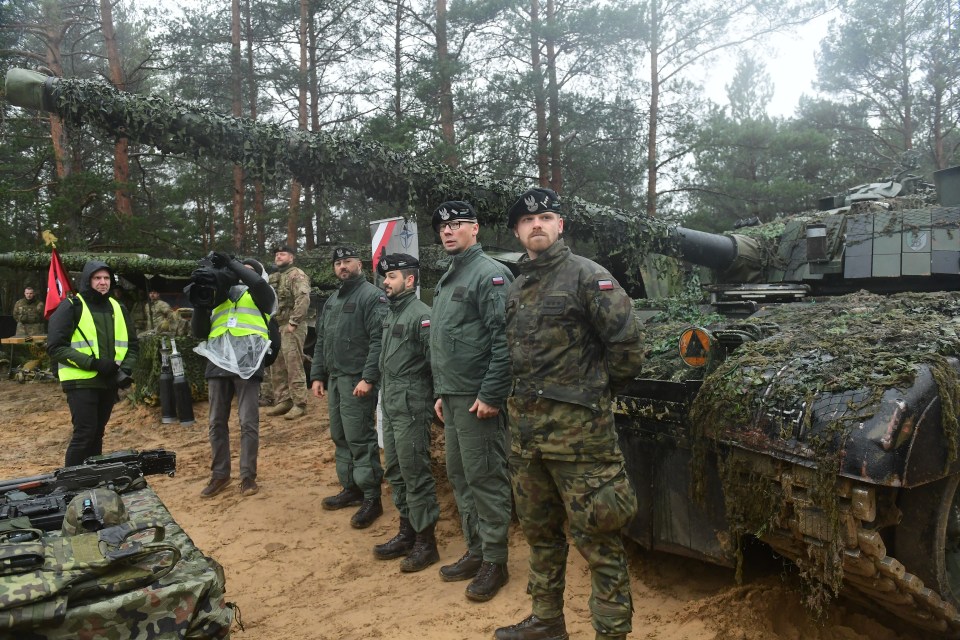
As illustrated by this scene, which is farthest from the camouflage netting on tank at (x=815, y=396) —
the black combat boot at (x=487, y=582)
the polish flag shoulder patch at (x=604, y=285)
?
the black combat boot at (x=487, y=582)

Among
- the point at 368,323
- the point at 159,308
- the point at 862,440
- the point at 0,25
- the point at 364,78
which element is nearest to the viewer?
the point at 862,440

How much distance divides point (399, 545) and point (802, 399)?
2425 mm

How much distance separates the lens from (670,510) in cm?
311

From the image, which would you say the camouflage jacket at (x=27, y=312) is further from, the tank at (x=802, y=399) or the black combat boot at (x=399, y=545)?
the black combat boot at (x=399, y=545)

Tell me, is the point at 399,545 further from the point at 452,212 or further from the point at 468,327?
the point at 452,212

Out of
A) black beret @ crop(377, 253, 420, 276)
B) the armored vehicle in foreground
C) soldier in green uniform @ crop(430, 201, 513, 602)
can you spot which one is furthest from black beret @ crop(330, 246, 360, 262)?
the armored vehicle in foreground

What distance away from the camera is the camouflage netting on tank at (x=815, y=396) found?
7.61ft

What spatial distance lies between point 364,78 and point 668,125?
22.2 ft

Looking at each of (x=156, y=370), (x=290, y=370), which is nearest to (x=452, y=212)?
(x=290, y=370)

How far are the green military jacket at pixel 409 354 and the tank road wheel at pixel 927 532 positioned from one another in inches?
89.3

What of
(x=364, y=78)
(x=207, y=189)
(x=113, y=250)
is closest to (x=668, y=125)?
(x=364, y=78)

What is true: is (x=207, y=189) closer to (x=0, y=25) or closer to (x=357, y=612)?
(x=0, y=25)

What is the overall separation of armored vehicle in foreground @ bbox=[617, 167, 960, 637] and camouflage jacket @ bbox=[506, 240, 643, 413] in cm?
50

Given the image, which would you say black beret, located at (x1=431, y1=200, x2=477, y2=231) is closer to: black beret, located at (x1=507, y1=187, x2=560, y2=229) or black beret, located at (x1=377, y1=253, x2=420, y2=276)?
black beret, located at (x1=377, y1=253, x2=420, y2=276)
